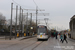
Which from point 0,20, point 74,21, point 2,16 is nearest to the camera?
point 74,21

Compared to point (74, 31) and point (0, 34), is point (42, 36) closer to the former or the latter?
point (74, 31)

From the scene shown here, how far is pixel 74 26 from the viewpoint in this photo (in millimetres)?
34438

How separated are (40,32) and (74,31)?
10.4 metres

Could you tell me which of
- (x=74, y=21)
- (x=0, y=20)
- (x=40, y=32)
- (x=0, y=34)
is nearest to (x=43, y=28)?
(x=40, y=32)

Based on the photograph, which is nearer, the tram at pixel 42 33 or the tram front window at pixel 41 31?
the tram at pixel 42 33

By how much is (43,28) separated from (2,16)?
51024mm

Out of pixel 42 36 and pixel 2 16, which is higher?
pixel 2 16

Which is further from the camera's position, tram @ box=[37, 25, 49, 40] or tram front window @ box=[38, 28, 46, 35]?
tram front window @ box=[38, 28, 46, 35]

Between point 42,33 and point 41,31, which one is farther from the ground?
point 41,31

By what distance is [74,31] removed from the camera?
3412cm

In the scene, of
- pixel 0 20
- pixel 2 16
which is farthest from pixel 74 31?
pixel 2 16

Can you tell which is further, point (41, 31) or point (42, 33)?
point (41, 31)

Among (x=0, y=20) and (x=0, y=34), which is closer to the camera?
(x=0, y=34)

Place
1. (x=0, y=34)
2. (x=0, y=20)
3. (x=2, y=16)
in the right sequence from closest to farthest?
(x=0, y=34) < (x=0, y=20) < (x=2, y=16)
